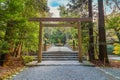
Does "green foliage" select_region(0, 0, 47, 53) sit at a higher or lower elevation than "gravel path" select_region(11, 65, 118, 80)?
higher

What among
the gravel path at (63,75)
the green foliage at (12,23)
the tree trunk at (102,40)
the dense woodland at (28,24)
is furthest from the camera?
the tree trunk at (102,40)

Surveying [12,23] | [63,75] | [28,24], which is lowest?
[63,75]

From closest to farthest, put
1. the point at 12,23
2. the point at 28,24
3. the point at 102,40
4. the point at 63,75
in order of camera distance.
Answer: the point at 63,75
the point at 12,23
the point at 28,24
the point at 102,40

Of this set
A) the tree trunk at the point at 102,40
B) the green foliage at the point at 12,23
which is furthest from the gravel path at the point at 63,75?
the tree trunk at the point at 102,40

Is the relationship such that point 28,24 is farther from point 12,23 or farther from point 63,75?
point 63,75

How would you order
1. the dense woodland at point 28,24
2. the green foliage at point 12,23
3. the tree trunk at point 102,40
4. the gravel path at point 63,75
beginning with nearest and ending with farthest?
the gravel path at point 63,75 → the green foliage at point 12,23 → the dense woodland at point 28,24 → the tree trunk at point 102,40

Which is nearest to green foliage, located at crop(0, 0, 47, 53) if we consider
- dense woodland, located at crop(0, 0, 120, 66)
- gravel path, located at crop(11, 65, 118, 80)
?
dense woodland, located at crop(0, 0, 120, 66)

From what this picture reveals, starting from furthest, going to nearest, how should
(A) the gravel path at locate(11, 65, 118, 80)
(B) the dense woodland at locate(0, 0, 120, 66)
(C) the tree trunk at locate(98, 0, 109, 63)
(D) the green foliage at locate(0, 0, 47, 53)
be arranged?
1. (C) the tree trunk at locate(98, 0, 109, 63)
2. (B) the dense woodland at locate(0, 0, 120, 66)
3. (D) the green foliage at locate(0, 0, 47, 53)
4. (A) the gravel path at locate(11, 65, 118, 80)

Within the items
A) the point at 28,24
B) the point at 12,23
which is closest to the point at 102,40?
the point at 28,24

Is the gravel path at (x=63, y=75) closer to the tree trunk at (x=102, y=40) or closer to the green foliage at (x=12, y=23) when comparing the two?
the green foliage at (x=12, y=23)

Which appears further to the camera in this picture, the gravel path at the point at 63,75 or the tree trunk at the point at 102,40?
the tree trunk at the point at 102,40

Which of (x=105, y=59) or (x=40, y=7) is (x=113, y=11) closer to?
(x=105, y=59)

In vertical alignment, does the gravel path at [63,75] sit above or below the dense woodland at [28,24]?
below

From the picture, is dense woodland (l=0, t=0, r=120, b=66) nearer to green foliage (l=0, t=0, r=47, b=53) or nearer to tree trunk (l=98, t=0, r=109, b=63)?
green foliage (l=0, t=0, r=47, b=53)
